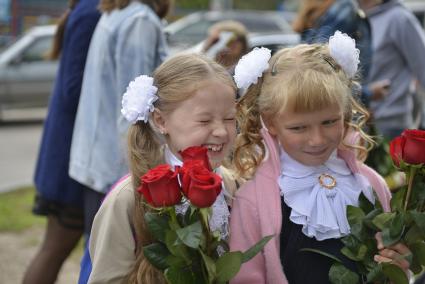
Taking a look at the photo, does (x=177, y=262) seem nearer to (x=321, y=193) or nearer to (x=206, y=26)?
(x=321, y=193)

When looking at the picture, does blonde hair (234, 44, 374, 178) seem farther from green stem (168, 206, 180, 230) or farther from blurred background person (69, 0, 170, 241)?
blurred background person (69, 0, 170, 241)

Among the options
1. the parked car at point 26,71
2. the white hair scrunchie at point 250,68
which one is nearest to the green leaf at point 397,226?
the white hair scrunchie at point 250,68

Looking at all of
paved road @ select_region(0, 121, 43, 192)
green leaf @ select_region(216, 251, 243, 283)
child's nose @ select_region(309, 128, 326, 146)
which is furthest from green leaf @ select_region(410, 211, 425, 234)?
paved road @ select_region(0, 121, 43, 192)

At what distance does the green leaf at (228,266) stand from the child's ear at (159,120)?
59 centimetres

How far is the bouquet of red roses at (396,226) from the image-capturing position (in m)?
1.93

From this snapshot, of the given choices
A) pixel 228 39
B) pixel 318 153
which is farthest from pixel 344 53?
pixel 228 39

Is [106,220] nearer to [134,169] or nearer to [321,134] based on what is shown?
[134,169]

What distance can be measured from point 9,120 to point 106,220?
35.4ft

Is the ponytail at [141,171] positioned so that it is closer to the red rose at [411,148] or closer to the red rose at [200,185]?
the red rose at [200,185]

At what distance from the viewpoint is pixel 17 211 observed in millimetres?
6277

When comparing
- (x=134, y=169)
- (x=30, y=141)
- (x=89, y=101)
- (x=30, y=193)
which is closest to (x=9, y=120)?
(x=30, y=141)

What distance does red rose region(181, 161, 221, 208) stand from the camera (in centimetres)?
170

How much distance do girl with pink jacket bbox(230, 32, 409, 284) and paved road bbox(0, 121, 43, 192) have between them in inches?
210

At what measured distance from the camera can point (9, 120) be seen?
12453 millimetres
